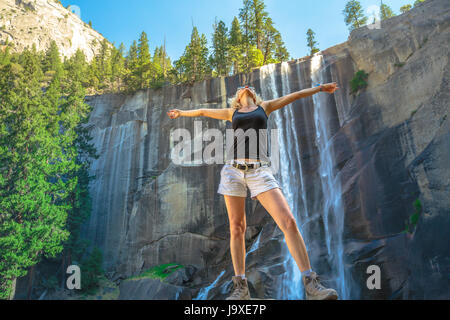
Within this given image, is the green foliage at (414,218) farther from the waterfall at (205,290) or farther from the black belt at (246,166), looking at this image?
the black belt at (246,166)

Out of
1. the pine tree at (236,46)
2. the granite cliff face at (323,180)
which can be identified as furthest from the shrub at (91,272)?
the pine tree at (236,46)

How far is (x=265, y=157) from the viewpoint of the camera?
3438mm

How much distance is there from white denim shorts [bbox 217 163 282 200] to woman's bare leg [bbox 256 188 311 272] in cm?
9

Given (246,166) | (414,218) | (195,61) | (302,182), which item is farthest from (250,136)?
(195,61)

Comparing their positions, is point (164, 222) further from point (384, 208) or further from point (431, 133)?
point (431, 133)

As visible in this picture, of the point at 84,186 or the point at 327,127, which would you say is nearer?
the point at 327,127

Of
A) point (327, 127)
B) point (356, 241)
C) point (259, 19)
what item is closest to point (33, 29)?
point (259, 19)

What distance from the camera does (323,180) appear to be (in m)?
15.5

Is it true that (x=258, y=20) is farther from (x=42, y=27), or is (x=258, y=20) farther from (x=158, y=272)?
(x=42, y=27)

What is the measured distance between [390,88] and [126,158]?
17.9 m

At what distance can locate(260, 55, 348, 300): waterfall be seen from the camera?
1236 cm

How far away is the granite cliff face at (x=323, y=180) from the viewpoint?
11336 mm

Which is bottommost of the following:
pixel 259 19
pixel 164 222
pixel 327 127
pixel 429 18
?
pixel 164 222

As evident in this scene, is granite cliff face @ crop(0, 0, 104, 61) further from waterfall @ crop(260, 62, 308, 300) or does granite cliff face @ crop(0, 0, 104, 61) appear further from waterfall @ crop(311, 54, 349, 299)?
waterfall @ crop(311, 54, 349, 299)
